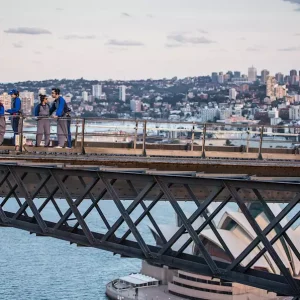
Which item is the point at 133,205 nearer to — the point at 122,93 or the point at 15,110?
the point at 15,110

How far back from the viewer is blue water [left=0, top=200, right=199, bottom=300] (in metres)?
51.4

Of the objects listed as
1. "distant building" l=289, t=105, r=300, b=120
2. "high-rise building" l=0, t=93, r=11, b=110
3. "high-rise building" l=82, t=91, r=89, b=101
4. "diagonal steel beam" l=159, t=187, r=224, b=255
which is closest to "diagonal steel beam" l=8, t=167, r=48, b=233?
"diagonal steel beam" l=159, t=187, r=224, b=255

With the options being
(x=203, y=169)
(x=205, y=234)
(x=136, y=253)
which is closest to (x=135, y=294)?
(x=205, y=234)

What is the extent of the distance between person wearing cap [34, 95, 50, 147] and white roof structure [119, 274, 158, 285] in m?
36.4

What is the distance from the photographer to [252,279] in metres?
11.9

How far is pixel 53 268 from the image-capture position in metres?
56.8

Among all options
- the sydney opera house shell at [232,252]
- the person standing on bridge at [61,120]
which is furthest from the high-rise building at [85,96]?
the person standing on bridge at [61,120]

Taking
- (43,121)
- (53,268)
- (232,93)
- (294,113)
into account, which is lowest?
(53,268)

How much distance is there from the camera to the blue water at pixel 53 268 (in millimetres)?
51406

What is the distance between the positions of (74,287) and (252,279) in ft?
135

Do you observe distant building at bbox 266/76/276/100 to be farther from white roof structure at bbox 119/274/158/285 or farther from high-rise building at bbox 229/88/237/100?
white roof structure at bbox 119/274/158/285

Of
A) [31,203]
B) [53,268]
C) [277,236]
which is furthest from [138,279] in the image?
[277,236]

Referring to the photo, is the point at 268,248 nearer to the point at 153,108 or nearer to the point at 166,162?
the point at 166,162

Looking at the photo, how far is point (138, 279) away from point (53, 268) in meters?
4.23
